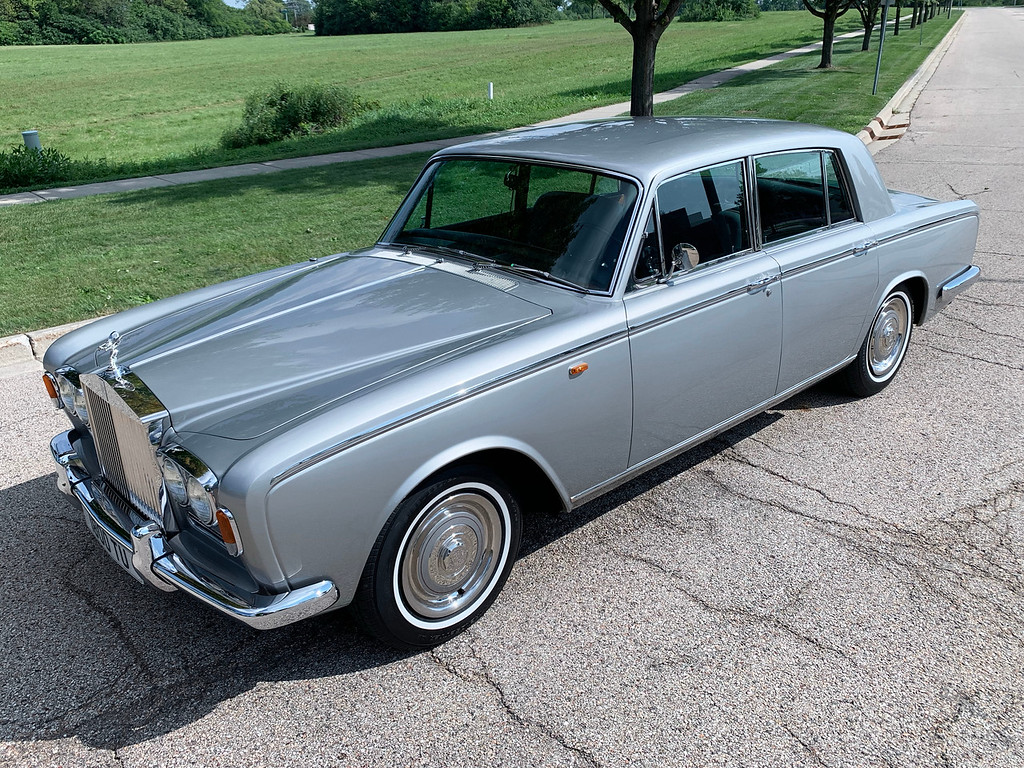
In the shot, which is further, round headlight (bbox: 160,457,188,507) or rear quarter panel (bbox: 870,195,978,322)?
rear quarter panel (bbox: 870,195,978,322)

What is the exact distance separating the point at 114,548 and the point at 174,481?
486mm

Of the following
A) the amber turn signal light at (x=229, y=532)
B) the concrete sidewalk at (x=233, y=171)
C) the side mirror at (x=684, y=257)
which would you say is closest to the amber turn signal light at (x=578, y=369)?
the side mirror at (x=684, y=257)

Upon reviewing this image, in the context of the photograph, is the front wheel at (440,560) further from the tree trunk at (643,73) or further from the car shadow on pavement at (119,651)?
the tree trunk at (643,73)

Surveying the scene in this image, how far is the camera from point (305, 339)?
10.9 feet

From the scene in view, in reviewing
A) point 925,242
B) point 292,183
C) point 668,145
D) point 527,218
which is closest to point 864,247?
point 925,242

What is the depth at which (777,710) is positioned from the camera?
2.78m

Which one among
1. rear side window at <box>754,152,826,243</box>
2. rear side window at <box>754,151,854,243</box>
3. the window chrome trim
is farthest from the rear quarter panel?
the window chrome trim

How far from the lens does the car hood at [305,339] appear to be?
290 cm

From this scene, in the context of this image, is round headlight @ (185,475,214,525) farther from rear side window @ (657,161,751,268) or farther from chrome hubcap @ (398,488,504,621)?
rear side window @ (657,161,751,268)

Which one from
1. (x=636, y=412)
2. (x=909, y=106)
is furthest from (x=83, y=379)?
(x=909, y=106)

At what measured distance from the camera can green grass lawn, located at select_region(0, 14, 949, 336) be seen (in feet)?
22.8

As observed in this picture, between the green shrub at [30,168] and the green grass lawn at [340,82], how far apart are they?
1.31 meters

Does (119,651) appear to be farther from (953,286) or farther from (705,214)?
(953,286)

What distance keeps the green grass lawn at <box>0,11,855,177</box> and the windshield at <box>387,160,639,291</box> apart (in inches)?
419
